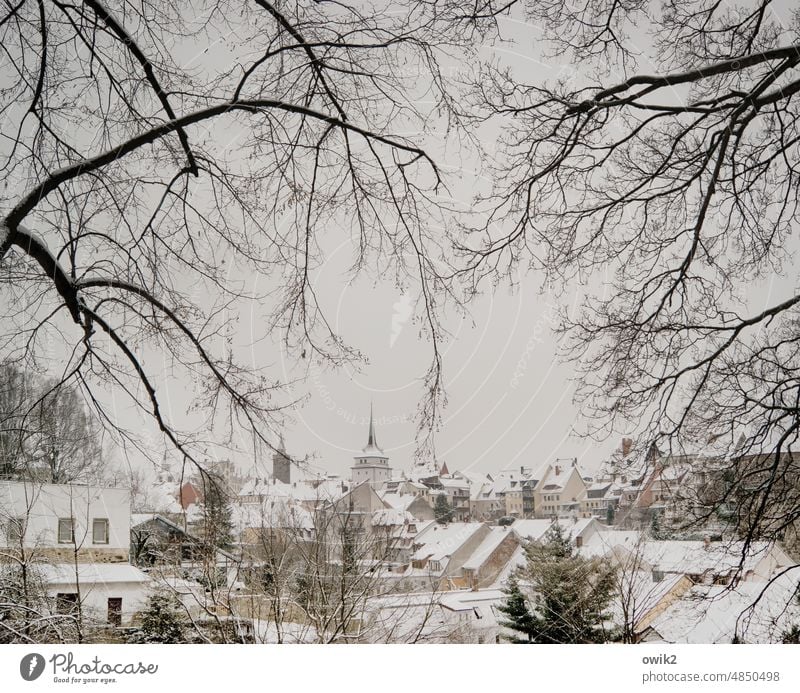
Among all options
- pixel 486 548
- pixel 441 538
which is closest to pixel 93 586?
pixel 441 538

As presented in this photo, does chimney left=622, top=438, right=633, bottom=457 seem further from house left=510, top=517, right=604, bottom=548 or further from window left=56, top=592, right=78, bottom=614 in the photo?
window left=56, top=592, right=78, bottom=614

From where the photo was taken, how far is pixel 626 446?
99.2 inches

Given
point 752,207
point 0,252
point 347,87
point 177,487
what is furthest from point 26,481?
point 752,207

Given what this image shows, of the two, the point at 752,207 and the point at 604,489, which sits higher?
the point at 752,207

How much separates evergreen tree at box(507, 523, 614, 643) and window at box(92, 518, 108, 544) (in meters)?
1.16

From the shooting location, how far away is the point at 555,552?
93.9 inches

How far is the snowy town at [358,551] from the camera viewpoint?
2225 millimetres

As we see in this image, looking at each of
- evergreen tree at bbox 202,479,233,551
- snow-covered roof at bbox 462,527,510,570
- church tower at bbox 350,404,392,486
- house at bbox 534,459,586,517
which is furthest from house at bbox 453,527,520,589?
evergreen tree at bbox 202,479,233,551

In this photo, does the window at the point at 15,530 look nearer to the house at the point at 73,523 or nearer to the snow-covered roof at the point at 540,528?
the house at the point at 73,523

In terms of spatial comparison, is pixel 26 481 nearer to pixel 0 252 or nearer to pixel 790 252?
pixel 0 252

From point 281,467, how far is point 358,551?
0.32 m

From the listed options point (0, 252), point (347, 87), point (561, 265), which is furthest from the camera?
point (561, 265)

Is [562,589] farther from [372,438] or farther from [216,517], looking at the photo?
[216,517]

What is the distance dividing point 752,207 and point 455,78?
1028 millimetres
